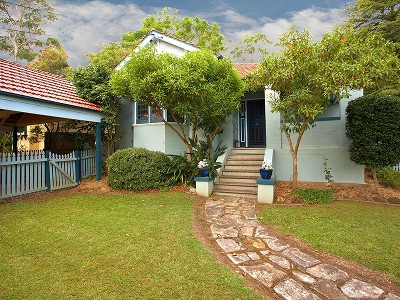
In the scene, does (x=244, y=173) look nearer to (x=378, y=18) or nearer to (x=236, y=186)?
(x=236, y=186)

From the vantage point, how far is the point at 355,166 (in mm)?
8352

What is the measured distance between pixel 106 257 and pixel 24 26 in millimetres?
29406

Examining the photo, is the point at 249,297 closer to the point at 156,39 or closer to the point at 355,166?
the point at 355,166

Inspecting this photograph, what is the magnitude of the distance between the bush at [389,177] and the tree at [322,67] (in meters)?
3.77

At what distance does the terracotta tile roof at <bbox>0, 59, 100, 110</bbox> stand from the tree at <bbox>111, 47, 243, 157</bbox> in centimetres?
181

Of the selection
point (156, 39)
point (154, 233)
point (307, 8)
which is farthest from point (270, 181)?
point (307, 8)

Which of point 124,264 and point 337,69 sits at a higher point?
point 337,69

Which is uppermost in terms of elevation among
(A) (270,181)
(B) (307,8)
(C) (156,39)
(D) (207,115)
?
(B) (307,8)

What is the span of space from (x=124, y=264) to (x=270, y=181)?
15.6 ft

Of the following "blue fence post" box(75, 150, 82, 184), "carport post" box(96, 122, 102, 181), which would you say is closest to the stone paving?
"carport post" box(96, 122, 102, 181)

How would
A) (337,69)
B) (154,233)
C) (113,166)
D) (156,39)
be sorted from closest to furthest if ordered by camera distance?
(154,233) → (337,69) → (113,166) → (156,39)

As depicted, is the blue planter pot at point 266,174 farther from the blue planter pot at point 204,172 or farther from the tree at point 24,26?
the tree at point 24,26

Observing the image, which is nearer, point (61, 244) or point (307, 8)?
point (61, 244)

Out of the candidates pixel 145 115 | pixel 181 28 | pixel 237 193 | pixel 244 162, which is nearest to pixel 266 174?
pixel 237 193
